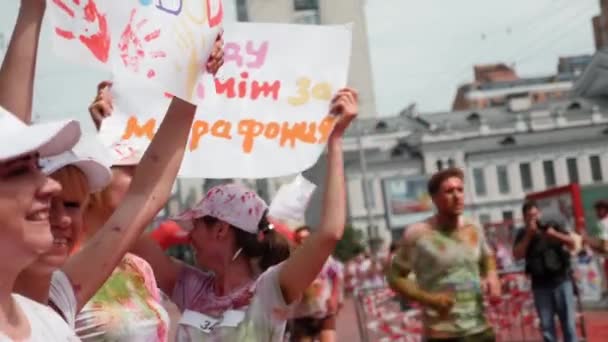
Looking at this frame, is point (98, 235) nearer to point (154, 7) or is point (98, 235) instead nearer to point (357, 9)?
point (154, 7)

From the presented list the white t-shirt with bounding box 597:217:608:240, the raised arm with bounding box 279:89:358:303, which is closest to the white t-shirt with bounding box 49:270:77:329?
the raised arm with bounding box 279:89:358:303

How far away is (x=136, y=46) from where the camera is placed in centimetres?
289

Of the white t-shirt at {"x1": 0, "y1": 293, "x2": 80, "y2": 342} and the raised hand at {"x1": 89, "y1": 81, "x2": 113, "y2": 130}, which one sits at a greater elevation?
the raised hand at {"x1": 89, "y1": 81, "x2": 113, "y2": 130}

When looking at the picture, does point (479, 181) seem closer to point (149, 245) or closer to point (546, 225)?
point (546, 225)

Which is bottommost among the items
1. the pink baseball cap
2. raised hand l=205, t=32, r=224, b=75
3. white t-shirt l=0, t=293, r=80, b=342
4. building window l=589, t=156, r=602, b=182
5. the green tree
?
the green tree

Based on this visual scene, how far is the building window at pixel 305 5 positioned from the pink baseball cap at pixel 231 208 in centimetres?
9734

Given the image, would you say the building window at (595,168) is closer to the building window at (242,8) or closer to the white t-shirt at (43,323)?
the building window at (242,8)

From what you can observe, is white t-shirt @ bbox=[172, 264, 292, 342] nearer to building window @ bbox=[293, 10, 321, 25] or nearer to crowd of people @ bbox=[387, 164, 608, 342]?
crowd of people @ bbox=[387, 164, 608, 342]

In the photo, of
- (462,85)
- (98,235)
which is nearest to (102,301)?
(98,235)

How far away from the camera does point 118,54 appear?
9.70 ft

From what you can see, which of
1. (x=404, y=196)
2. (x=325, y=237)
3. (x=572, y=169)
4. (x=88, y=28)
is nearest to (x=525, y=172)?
(x=572, y=169)

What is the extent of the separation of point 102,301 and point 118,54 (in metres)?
0.65

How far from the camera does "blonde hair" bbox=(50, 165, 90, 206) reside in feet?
7.94

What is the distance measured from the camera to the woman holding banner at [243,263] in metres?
3.47
